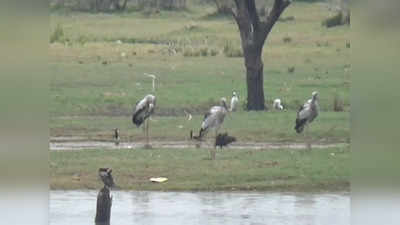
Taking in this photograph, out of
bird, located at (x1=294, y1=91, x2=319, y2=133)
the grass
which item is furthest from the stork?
bird, located at (x1=294, y1=91, x2=319, y2=133)

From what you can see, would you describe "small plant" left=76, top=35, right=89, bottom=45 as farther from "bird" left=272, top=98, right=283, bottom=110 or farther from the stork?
the stork

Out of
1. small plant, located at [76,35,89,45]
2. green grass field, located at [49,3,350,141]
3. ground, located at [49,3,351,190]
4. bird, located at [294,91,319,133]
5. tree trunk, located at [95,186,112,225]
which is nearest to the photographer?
tree trunk, located at [95,186,112,225]

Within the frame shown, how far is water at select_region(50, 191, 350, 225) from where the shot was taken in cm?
936

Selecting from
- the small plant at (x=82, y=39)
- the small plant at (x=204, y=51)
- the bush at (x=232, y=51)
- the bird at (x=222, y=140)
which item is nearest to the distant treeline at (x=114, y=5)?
the small plant at (x=82, y=39)

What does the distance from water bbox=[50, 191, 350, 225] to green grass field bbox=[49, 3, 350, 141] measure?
12.2 ft

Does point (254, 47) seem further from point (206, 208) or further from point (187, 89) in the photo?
point (206, 208)

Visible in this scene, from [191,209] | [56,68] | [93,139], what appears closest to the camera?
[191,209]

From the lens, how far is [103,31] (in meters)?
31.0

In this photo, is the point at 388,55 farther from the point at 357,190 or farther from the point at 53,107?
the point at 53,107

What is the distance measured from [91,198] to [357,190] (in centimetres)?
597

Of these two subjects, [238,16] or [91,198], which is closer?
[91,198]

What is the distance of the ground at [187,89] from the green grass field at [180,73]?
0.07 ft

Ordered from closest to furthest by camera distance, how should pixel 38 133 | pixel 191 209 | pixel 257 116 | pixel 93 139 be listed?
1. pixel 38 133
2. pixel 191 209
3. pixel 93 139
4. pixel 257 116

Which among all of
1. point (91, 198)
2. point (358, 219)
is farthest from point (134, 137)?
point (358, 219)
